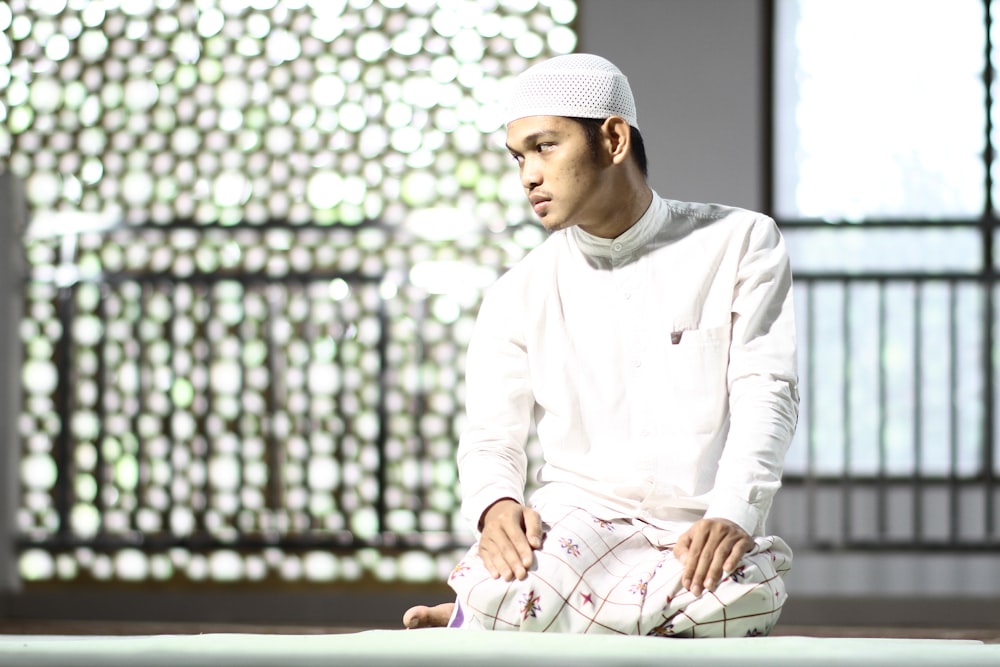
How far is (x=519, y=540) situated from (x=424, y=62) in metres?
2.85

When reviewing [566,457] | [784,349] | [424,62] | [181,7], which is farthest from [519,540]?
[181,7]

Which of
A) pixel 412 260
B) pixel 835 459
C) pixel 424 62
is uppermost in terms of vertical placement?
pixel 424 62

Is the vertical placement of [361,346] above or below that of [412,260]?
below

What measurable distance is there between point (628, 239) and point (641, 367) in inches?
7.4

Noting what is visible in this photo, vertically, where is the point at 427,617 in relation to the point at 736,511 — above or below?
below

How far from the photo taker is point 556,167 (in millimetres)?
1630

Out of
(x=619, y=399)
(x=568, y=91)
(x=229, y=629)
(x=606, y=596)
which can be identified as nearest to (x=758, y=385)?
(x=619, y=399)

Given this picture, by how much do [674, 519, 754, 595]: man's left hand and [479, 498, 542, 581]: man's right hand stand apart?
0.19 metres

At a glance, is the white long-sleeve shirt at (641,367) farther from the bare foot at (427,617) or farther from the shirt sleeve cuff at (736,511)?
the bare foot at (427,617)

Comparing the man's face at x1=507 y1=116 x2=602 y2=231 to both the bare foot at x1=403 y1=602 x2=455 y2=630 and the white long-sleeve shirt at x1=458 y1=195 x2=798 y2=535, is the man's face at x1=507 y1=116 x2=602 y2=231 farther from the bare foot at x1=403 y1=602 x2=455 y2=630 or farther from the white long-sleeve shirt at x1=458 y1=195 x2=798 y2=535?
the bare foot at x1=403 y1=602 x2=455 y2=630

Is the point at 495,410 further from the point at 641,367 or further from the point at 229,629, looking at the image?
the point at 229,629

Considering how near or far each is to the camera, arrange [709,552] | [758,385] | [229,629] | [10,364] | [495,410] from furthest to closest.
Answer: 1. [10,364]
2. [229,629]
3. [495,410]
4. [758,385]
5. [709,552]

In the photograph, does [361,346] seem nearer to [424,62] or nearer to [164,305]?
[164,305]

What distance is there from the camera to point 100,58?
Answer: 13.8ft
